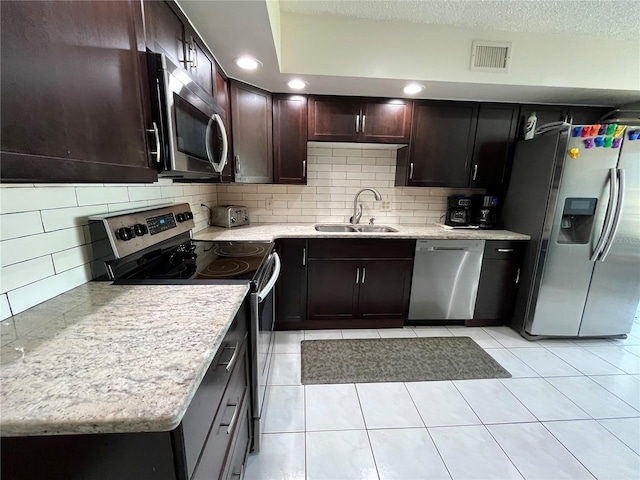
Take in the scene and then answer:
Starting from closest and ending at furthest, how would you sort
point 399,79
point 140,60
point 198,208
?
point 140,60, point 399,79, point 198,208

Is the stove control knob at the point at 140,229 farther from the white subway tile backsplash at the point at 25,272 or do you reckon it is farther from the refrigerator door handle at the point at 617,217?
the refrigerator door handle at the point at 617,217

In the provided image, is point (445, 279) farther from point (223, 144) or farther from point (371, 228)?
point (223, 144)

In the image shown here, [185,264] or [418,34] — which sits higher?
[418,34]

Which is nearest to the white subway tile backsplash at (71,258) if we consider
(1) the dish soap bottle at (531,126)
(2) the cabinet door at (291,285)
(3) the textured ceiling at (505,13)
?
(2) the cabinet door at (291,285)

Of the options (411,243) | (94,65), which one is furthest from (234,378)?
(411,243)

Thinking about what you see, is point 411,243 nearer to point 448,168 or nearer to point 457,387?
point 448,168

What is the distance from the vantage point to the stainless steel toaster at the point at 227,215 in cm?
234

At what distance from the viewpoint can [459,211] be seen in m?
2.65

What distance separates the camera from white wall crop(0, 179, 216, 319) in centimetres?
79

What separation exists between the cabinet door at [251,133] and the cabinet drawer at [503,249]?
2.07 meters

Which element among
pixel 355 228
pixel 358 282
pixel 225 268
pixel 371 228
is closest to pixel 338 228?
pixel 355 228

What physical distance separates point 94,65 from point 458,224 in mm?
2782

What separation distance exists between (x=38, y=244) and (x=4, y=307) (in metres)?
0.21

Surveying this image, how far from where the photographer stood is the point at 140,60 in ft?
2.82
